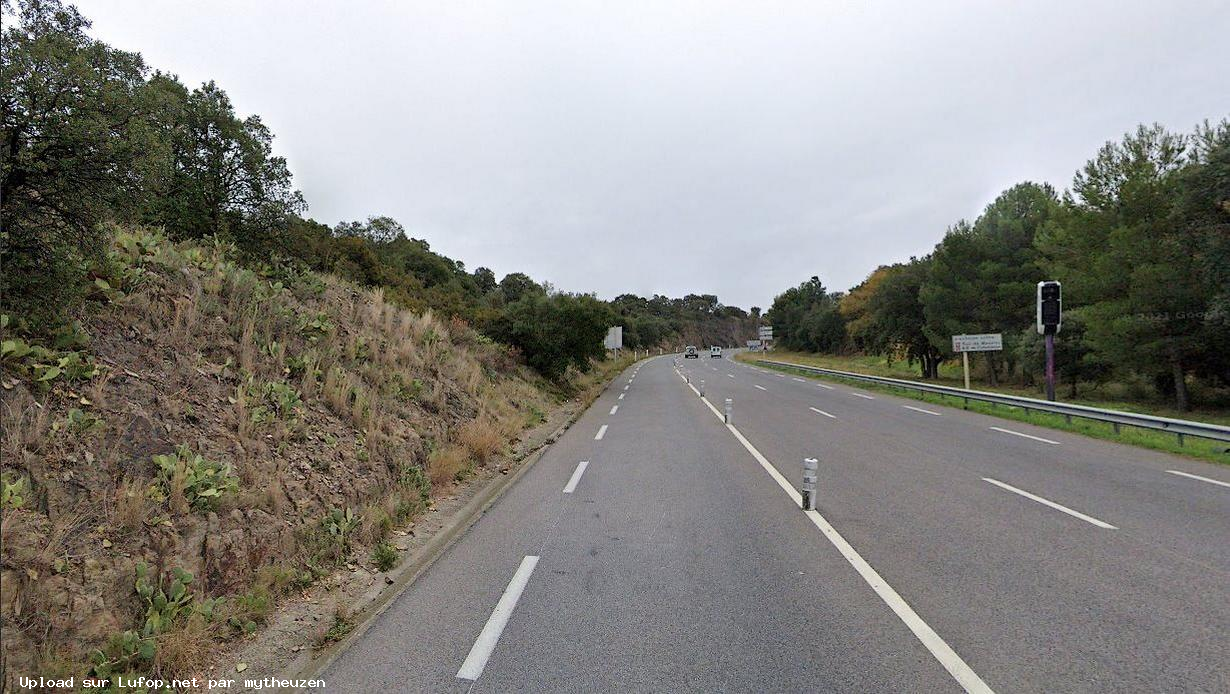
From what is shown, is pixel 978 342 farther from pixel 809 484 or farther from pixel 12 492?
pixel 12 492

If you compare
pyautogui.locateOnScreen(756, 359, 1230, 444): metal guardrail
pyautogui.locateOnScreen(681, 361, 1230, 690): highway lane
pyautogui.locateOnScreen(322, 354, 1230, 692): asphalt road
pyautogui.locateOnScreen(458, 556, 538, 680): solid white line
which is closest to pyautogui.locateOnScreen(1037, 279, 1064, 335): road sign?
pyautogui.locateOnScreen(756, 359, 1230, 444): metal guardrail

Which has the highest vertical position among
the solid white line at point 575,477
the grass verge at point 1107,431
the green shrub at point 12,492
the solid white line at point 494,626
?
the green shrub at point 12,492

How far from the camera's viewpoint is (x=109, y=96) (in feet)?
14.6

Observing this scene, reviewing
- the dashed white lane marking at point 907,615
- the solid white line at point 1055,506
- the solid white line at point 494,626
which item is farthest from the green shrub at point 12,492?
the solid white line at point 1055,506

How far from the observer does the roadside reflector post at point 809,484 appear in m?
6.35

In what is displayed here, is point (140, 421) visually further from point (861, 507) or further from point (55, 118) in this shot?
point (861, 507)

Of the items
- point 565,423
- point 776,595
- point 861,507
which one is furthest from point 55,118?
point 565,423

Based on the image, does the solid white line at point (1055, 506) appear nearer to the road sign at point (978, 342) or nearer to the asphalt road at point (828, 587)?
the asphalt road at point (828, 587)

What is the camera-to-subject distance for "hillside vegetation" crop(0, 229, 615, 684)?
328cm

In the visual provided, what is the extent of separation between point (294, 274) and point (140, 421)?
686 centimetres

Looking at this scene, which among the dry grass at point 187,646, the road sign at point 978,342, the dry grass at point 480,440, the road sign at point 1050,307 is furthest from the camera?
the road sign at point 978,342

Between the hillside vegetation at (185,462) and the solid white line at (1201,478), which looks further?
the solid white line at (1201,478)

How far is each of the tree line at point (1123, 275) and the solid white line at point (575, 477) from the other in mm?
21244

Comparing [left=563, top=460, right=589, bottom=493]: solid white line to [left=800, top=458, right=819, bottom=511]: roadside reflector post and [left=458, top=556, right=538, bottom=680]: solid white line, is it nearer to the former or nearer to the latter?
[left=458, top=556, right=538, bottom=680]: solid white line
